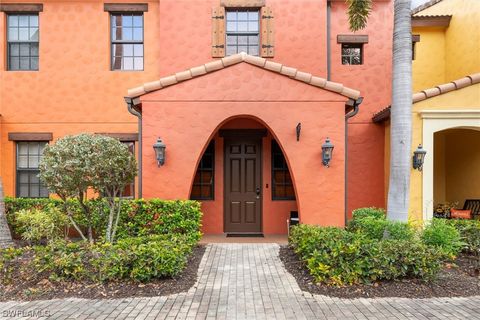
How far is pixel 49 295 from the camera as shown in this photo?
4.46 meters

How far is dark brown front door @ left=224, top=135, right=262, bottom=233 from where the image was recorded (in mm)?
8539

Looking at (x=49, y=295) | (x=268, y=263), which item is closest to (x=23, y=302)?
(x=49, y=295)

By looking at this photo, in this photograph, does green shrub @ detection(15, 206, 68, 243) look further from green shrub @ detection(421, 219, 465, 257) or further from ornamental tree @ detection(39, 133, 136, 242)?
green shrub @ detection(421, 219, 465, 257)

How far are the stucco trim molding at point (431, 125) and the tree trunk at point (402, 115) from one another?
1994mm

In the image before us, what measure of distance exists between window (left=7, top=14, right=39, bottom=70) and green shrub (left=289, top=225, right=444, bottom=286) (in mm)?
9714

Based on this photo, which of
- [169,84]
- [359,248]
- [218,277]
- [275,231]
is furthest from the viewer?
[275,231]

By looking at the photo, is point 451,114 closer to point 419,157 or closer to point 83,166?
point 419,157

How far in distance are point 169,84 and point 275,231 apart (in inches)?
192

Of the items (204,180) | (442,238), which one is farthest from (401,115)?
(204,180)

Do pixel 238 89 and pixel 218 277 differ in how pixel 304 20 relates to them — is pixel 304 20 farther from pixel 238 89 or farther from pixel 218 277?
pixel 218 277

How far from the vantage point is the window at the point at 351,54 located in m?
9.12

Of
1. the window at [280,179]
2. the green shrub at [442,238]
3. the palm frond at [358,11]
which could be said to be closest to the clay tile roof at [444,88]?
the palm frond at [358,11]

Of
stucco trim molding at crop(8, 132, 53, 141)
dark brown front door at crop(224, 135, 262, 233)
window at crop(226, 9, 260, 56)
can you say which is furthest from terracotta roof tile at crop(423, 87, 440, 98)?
stucco trim molding at crop(8, 132, 53, 141)

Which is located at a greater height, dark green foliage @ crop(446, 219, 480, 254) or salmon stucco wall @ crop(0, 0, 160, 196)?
salmon stucco wall @ crop(0, 0, 160, 196)
